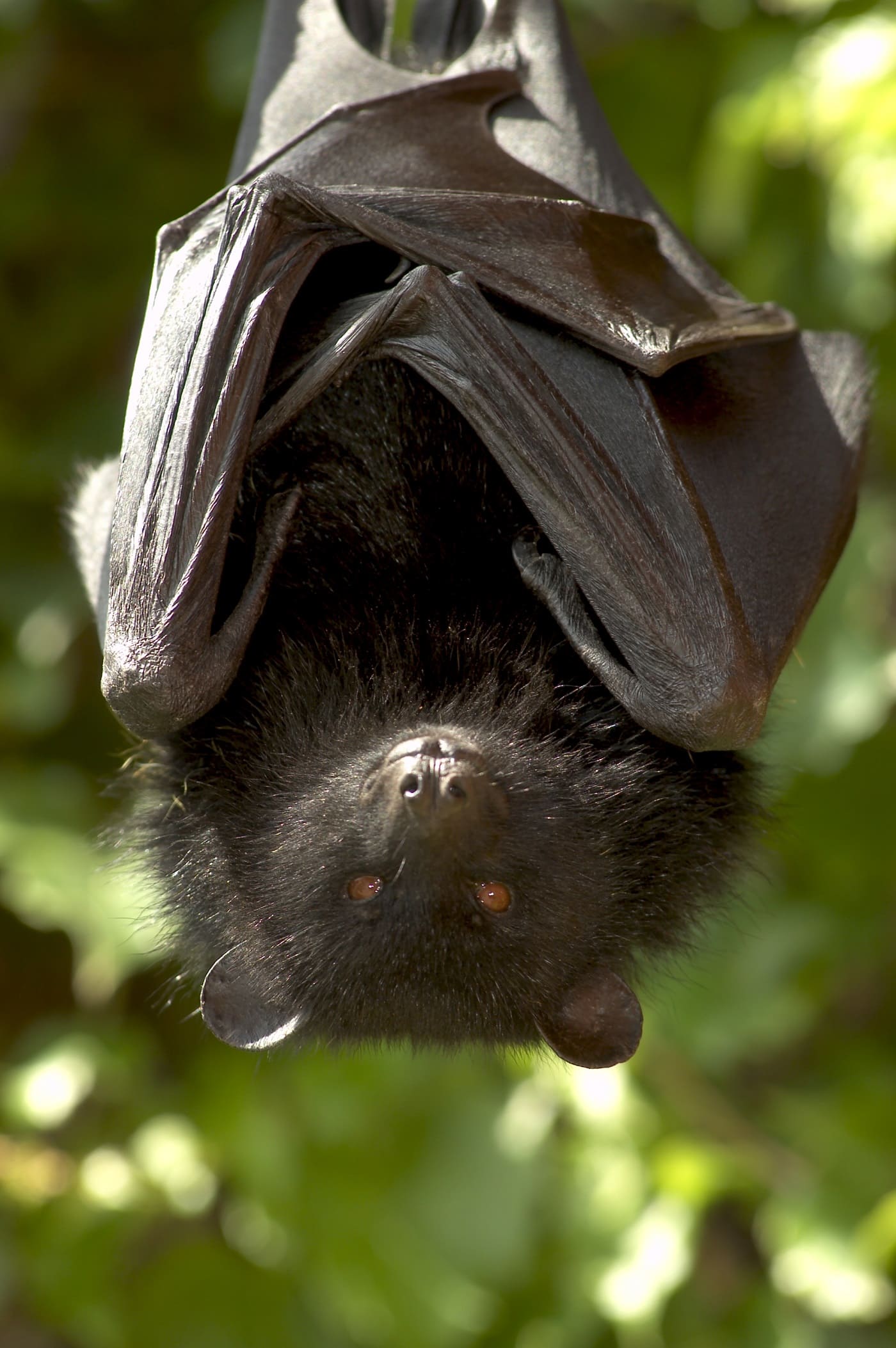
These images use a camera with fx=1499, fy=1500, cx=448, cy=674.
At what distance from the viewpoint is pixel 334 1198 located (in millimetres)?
3727

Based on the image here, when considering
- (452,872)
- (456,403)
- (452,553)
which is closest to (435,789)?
(452,872)

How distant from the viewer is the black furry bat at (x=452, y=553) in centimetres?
204

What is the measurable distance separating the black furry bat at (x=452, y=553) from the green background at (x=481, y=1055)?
2.67 feet

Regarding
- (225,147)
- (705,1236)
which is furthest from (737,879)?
(225,147)

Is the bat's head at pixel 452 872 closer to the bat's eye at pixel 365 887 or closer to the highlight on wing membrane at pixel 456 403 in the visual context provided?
the bat's eye at pixel 365 887

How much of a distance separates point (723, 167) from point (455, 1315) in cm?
291

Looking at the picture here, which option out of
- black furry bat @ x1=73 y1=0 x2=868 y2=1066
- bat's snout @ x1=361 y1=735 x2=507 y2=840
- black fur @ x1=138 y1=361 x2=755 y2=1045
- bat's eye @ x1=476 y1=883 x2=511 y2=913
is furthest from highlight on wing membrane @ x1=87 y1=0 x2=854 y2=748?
bat's eye @ x1=476 y1=883 x2=511 y2=913

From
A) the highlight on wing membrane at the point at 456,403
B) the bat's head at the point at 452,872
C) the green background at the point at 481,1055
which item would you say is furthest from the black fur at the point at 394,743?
the green background at the point at 481,1055

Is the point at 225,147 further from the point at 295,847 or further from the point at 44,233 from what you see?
the point at 295,847

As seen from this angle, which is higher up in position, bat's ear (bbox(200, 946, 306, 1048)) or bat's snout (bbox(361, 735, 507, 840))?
bat's snout (bbox(361, 735, 507, 840))

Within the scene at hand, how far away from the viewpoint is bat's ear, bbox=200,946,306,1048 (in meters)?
2.23

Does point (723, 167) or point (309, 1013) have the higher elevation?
point (723, 167)

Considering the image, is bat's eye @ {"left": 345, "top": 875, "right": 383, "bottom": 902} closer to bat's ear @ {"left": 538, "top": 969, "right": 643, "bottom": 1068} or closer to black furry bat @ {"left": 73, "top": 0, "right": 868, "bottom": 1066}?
black furry bat @ {"left": 73, "top": 0, "right": 868, "bottom": 1066}

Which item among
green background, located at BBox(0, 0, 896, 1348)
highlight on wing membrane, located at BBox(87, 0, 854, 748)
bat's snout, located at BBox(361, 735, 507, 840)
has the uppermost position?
highlight on wing membrane, located at BBox(87, 0, 854, 748)
